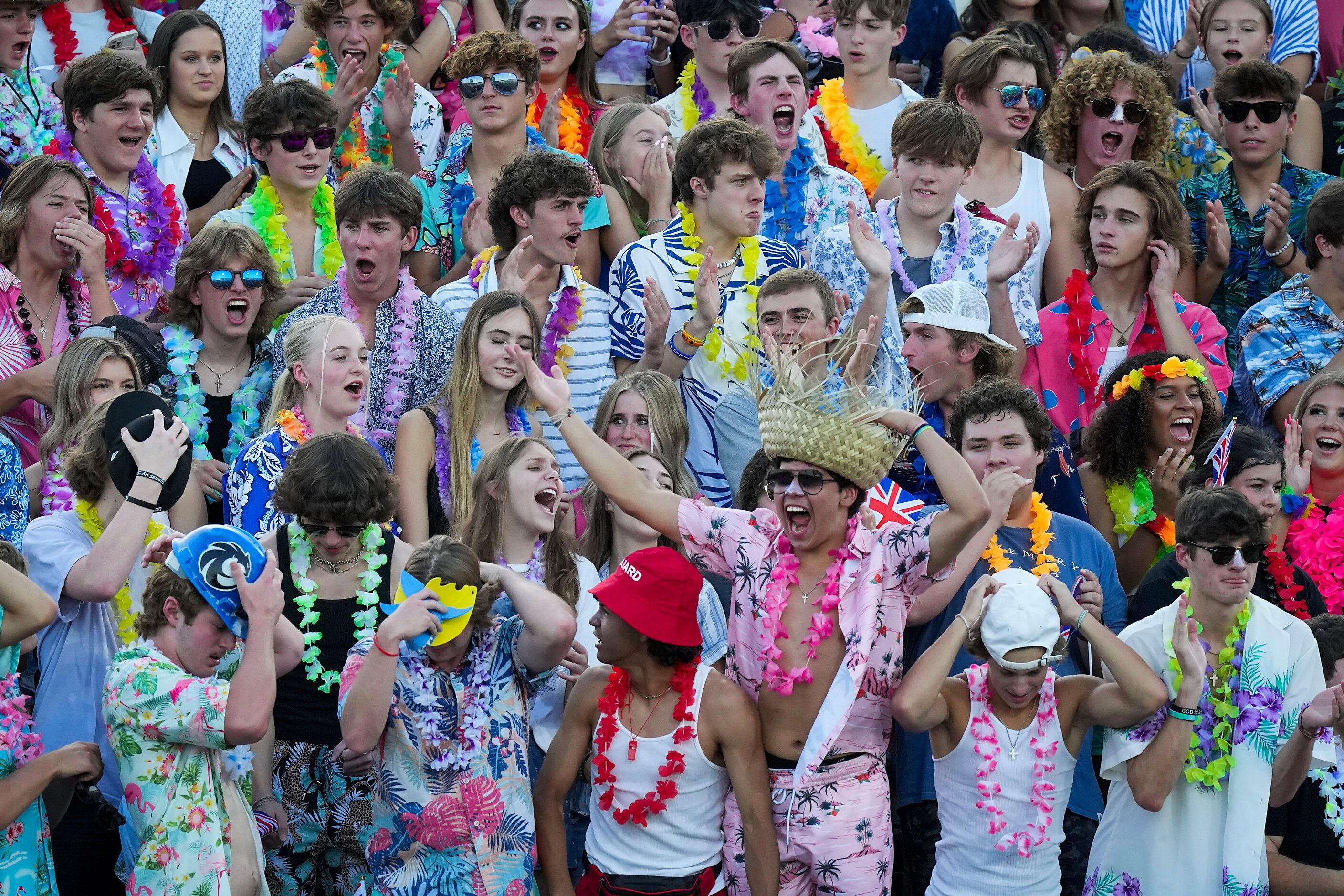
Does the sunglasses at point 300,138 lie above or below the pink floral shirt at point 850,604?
above

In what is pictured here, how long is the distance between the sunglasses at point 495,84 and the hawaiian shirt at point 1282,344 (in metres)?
3.30

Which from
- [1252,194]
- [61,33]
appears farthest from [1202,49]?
[61,33]

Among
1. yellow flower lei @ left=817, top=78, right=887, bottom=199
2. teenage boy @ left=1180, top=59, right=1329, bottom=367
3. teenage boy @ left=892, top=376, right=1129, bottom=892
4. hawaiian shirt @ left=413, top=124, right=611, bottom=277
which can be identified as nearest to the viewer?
teenage boy @ left=892, top=376, right=1129, bottom=892

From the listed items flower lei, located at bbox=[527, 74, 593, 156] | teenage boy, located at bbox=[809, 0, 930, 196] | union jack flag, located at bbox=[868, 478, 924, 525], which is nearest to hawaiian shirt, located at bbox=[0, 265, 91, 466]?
flower lei, located at bbox=[527, 74, 593, 156]

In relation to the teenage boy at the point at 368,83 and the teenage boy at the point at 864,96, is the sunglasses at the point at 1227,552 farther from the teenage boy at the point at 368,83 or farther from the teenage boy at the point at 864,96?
the teenage boy at the point at 368,83

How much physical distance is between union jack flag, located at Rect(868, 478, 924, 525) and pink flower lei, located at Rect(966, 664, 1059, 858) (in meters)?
0.85

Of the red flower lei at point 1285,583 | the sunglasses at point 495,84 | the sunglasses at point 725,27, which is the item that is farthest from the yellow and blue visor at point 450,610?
the sunglasses at point 725,27

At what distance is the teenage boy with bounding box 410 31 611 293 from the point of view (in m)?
6.98

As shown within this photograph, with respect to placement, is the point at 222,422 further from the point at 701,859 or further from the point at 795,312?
the point at 701,859

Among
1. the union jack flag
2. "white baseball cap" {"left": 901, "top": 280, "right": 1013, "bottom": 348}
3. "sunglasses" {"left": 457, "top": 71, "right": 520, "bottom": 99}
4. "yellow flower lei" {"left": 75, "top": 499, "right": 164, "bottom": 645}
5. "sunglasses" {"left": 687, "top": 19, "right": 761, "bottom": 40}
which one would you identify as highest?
"sunglasses" {"left": 687, "top": 19, "right": 761, "bottom": 40}

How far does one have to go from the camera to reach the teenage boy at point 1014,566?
4.93m

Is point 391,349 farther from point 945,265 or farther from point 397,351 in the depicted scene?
point 945,265

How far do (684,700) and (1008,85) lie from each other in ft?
12.5

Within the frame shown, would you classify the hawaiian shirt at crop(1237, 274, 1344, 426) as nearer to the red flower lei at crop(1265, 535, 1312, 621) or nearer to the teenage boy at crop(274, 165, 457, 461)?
the red flower lei at crop(1265, 535, 1312, 621)
